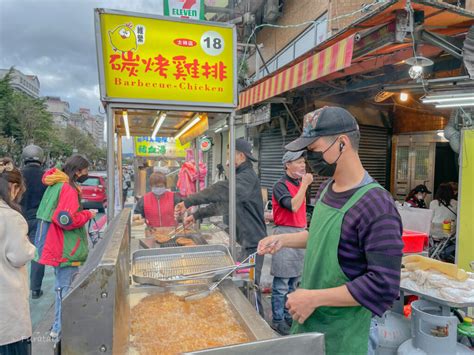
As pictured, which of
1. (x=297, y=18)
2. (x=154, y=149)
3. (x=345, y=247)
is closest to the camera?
(x=345, y=247)

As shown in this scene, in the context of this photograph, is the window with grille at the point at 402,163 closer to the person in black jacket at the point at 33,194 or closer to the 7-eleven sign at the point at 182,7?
the 7-eleven sign at the point at 182,7

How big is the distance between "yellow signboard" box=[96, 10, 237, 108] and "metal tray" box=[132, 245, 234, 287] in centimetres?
123

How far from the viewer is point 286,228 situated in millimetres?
3967

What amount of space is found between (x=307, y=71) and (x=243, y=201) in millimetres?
2600

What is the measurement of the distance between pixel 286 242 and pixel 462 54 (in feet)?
11.4

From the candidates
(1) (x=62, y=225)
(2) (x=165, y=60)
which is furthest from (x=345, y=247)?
(1) (x=62, y=225)

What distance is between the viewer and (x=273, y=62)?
12984 mm

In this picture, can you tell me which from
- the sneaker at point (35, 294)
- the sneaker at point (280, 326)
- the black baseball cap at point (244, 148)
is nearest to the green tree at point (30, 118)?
the sneaker at point (35, 294)

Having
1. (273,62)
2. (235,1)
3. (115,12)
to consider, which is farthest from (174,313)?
(235,1)

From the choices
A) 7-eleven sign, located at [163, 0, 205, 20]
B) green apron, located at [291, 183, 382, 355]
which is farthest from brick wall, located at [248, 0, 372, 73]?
green apron, located at [291, 183, 382, 355]

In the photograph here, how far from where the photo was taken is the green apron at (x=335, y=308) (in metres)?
1.54

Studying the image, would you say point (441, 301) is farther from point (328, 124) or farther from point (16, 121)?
point (16, 121)

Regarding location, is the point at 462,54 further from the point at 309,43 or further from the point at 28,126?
the point at 28,126

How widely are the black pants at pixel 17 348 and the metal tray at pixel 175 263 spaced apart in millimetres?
972
